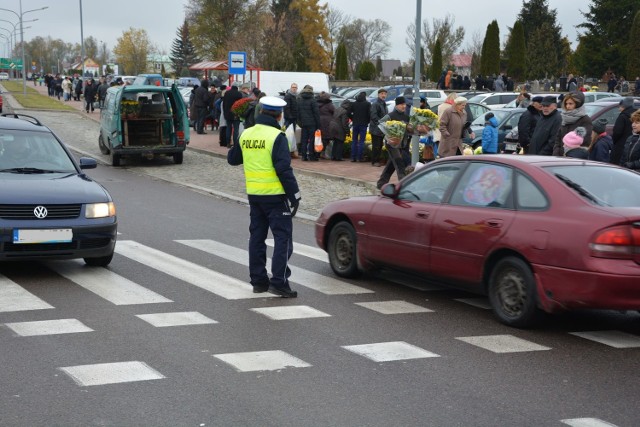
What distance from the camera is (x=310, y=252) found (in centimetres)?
1195

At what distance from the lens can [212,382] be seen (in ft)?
20.0

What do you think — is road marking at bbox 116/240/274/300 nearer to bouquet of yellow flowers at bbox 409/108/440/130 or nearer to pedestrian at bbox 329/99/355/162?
bouquet of yellow flowers at bbox 409/108/440/130

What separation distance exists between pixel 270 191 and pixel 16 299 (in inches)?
99.6

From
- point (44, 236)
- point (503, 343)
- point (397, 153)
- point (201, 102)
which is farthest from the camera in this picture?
point (201, 102)

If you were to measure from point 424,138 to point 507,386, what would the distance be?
47.7 ft

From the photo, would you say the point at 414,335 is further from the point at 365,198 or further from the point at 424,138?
the point at 424,138

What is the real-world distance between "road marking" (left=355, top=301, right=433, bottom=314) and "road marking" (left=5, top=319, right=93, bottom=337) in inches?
102

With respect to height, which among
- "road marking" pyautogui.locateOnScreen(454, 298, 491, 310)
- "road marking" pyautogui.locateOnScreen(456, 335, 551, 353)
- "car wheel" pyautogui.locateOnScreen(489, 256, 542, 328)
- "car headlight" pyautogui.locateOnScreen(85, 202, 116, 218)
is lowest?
"road marking" pyautogui.locateOnScreen(454, 298, 491, 310)

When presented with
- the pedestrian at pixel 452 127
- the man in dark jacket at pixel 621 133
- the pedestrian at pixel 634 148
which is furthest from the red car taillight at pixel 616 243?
the pedestrian at pixel 452 127

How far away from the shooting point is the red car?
7.24 metres

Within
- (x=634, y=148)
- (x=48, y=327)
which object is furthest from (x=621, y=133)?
(x=48, y=327)

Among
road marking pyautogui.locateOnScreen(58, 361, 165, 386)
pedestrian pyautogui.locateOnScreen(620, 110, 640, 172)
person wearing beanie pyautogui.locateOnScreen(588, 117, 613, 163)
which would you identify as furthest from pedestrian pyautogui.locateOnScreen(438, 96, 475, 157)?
road marking pyautogui.locateOnScreen(58, 361, 165, 386)

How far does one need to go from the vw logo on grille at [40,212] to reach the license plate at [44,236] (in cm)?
17

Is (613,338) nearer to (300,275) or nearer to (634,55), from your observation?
(300,275)
